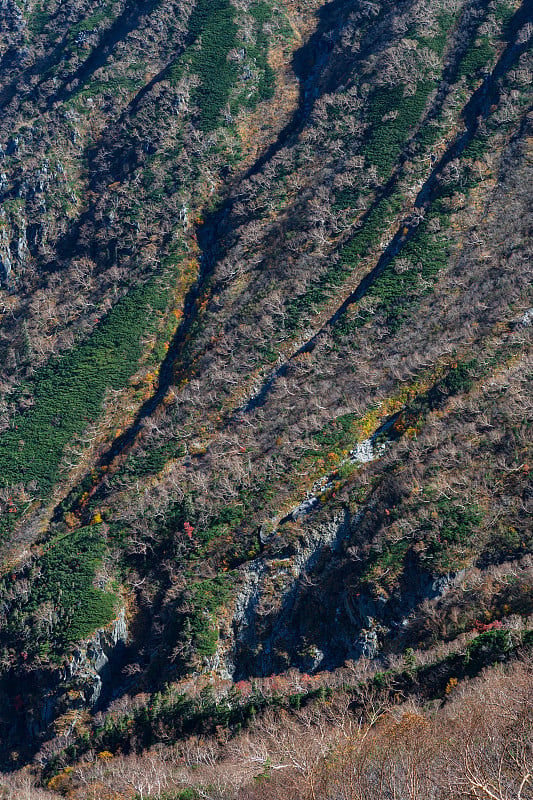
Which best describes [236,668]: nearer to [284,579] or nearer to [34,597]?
[284,579]

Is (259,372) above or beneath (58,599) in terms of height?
above

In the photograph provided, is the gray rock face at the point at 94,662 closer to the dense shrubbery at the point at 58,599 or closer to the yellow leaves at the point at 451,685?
the dense shrubbery at the point at 58,599

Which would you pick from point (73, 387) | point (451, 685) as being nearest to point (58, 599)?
point (73, 387)

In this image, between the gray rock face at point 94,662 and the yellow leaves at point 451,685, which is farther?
the gray rock face at point 94,662

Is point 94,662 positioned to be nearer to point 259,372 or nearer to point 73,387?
point 259,372

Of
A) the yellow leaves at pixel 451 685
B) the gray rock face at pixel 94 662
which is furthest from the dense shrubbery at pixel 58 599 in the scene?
the yellow leaves at pixel 451 685

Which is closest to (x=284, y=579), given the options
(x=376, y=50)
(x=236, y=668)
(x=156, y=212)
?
(x=236, y=668)

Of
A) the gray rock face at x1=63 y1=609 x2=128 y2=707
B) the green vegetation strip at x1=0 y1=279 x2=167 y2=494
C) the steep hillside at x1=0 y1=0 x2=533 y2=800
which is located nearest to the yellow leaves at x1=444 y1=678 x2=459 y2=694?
the steep hillside at x1=0 y1=0 x2=533 y2=800

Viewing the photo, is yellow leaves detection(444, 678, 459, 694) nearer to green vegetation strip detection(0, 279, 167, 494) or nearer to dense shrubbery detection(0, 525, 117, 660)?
dense shrubbery detection(0, 525, 117, 660)
